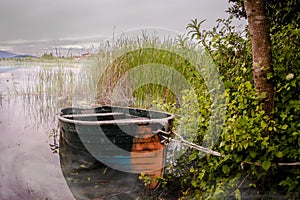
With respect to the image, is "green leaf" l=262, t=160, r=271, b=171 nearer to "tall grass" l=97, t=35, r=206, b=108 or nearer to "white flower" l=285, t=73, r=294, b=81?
"white flower" l=285, t=73, r=294, b=81

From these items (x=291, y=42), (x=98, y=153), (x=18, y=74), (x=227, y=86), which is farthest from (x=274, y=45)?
(x=18, y=74)

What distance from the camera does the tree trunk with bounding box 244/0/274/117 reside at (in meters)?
1.29

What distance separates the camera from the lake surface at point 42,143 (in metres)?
2.04

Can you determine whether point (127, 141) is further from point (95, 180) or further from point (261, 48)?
point (261, 48)

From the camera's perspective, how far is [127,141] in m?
1.90

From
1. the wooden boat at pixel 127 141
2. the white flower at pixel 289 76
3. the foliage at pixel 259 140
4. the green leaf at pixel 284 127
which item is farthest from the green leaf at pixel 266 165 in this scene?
the wooden boat at pixel 127 141

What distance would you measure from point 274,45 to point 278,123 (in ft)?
1.40

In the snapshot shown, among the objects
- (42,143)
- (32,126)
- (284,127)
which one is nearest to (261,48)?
(284,127)

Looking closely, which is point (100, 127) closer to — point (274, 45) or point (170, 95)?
point (274, 45)

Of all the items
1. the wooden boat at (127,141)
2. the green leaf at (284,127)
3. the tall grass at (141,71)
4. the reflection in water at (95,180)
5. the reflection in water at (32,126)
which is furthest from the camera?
the tall grass at (141,71)

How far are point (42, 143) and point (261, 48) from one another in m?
2.33

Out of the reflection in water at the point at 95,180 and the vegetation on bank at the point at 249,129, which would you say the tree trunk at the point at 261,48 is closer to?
the vegetation on bank at the point at 249,129

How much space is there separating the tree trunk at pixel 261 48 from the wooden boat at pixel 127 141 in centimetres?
61

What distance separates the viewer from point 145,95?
339cm
